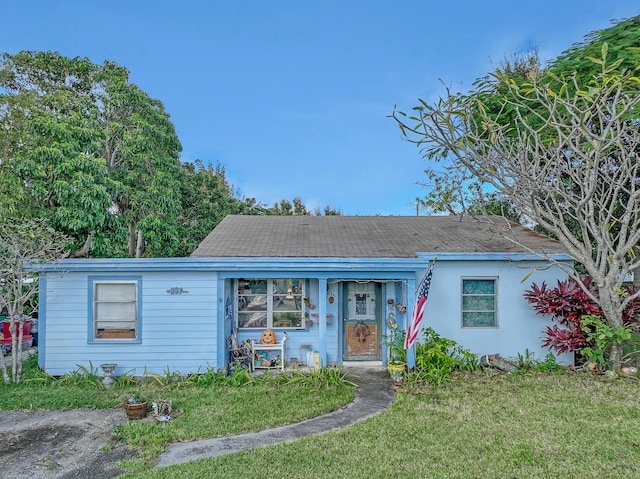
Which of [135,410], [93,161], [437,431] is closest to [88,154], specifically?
[93,161]

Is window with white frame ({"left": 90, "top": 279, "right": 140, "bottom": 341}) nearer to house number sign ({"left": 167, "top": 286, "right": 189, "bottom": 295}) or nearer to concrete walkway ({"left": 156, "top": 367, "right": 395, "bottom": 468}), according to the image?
A: house number sign ({"left": 167, "top": 286, "right": 189, "bottom": 295})

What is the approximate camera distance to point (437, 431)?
5043 millimetres

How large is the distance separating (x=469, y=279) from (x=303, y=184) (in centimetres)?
1745

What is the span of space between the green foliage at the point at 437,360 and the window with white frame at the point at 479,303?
0.73m

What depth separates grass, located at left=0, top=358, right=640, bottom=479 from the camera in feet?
13.4

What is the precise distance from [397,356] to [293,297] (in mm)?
2674

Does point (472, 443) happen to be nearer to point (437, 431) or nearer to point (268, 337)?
point (437, 431)

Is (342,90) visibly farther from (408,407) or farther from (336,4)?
(408,407)

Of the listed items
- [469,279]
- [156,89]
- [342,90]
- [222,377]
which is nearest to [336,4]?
[342,90]

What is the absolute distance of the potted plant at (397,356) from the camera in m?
7.45

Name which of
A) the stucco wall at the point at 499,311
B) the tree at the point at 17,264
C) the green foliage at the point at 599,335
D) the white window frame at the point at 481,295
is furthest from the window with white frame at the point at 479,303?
the tree at the point at 17,264

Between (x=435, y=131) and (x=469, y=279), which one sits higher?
(x=435, y=131)

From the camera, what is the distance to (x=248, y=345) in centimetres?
820

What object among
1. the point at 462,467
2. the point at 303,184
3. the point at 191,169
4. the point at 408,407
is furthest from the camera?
the point at 303,184
